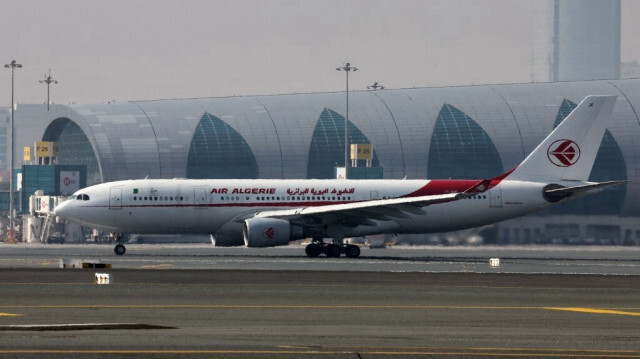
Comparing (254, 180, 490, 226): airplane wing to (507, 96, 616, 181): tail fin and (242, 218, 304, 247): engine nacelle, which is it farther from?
(507, 96, 616, 181): tail fin

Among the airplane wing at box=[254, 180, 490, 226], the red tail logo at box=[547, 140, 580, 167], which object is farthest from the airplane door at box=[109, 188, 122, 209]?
the red tail logo at box=[547, 140, 580, 167]

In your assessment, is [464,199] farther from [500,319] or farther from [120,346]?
[120,346]

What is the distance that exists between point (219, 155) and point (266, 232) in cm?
6696

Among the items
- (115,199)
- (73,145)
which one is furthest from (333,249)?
(73,145)

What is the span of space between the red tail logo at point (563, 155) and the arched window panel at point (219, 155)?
207 feet

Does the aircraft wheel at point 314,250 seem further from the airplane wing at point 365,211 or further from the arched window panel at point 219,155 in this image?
the arched window panel at point 219,155

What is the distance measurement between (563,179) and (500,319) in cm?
3662

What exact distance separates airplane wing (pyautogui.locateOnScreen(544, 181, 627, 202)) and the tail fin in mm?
896

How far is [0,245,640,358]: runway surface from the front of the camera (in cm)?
2038

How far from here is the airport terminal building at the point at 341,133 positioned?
121m

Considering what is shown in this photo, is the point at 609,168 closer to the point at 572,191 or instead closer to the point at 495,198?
the point at 495,198

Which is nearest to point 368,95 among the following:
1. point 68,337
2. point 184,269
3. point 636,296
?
point 184,269

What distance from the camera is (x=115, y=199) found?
59969 millimetres

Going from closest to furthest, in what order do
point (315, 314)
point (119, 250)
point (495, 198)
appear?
1. point (315, 314)
2. point (495, 198)
3. point (119, 250)
